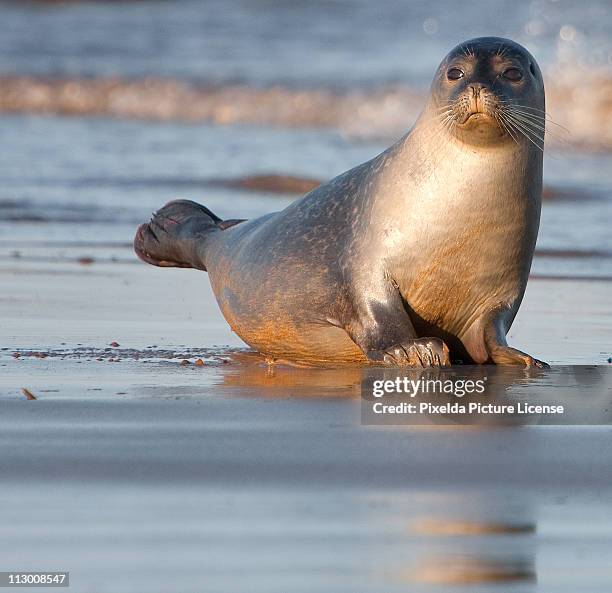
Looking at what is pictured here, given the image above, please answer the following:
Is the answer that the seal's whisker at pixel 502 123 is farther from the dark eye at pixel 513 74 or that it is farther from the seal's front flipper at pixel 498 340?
the seal's front flipper at pixel 498 340

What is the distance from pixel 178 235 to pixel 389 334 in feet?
7.46

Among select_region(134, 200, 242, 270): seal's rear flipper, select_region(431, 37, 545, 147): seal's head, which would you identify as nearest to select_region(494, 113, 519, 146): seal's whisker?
select_region(431, 37, 545, 147): seal's head

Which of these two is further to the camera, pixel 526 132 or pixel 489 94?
pixel 526 132

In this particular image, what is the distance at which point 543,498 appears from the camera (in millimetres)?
4410

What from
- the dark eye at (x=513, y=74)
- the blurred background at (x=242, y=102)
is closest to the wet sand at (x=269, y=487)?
the dark eye at (x=513, y=74)

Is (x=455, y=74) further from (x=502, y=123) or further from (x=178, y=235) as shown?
(x=178, y=235)

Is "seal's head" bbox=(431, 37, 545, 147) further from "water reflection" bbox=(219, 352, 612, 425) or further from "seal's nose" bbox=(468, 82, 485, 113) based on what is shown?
"water reflection" bbox=(219, 352, 612, 425)

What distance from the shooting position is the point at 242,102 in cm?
2214

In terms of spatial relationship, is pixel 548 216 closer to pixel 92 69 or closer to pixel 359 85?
pixel 359 85

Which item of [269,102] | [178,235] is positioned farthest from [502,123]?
[269,102]

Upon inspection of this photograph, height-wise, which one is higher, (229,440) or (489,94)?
(489,94)

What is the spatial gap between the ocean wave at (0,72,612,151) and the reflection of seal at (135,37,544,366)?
41.3ft

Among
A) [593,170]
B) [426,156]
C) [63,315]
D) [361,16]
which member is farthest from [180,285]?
[361,16]

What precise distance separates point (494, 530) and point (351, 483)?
1.89ft
